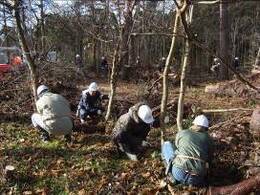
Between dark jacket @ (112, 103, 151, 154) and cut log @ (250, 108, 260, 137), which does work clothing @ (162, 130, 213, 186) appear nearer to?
dark jacket @ (112, 103, 151, 154)

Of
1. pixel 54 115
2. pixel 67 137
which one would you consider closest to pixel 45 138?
pixel 67 137

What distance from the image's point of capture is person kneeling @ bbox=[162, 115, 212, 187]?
7332mm

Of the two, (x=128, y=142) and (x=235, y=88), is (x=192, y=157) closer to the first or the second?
(x=128, y=142)

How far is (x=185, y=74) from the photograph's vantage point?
8422 mm

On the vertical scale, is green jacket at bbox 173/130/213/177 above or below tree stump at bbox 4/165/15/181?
above

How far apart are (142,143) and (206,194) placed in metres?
1.87

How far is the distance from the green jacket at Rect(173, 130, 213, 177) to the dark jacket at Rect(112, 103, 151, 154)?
1.15 meters

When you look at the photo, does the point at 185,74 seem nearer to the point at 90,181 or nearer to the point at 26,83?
the point at 90,181

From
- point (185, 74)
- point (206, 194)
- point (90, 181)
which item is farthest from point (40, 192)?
point (185, 74)

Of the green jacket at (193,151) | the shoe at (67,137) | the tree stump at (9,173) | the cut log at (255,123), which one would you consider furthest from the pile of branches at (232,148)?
the tree stump at (9,173)

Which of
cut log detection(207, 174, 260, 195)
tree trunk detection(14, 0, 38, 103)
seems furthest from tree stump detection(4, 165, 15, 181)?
tree trunk detection(14, 0, 38, 103)

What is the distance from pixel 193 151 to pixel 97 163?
191 centimetres

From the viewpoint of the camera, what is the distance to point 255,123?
9.04 metres

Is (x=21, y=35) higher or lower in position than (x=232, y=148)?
higher
